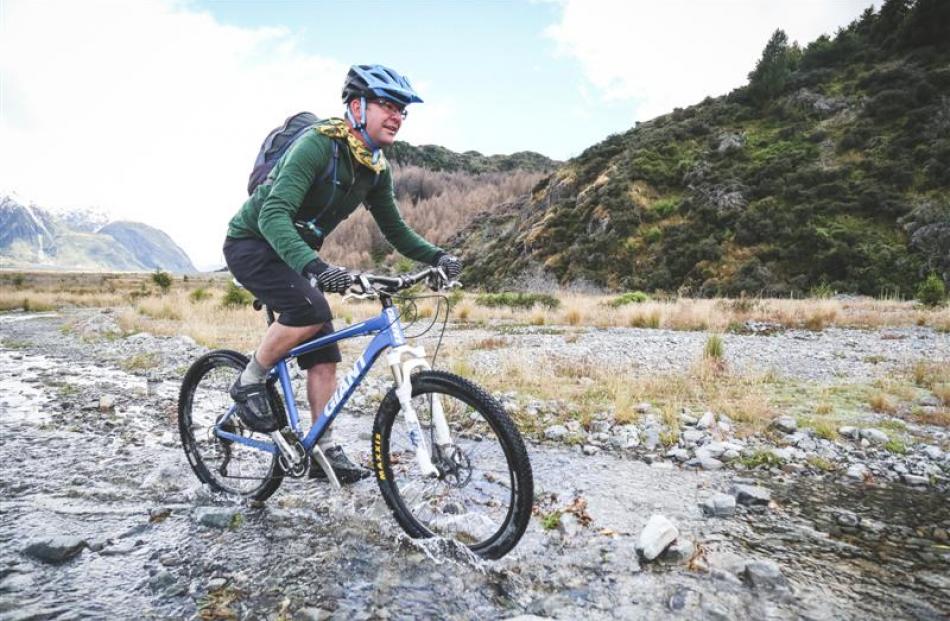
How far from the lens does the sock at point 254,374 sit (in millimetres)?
3460

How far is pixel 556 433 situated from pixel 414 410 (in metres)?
2.70

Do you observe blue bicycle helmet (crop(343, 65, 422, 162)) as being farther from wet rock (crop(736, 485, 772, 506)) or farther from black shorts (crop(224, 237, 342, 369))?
wet rock (crop(736, 485, 772, 506))

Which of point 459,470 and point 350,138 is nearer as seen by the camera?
point 459,470

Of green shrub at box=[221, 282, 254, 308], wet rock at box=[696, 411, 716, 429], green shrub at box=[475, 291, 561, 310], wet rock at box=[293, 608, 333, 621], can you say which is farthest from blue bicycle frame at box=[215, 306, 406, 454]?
green shrub at box=[221, 282, 254, 308]

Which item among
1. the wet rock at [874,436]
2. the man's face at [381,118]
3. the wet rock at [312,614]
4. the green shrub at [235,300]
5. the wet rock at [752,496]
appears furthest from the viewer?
the green shrub at [235,300]

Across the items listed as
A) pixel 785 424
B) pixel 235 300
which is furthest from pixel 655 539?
pixel 235 300

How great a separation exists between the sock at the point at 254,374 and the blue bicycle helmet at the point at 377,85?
1.93 m

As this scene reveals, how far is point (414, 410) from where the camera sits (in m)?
2.95

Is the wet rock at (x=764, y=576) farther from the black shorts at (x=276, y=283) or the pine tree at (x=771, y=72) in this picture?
the pine tree at (x=771, y=72)

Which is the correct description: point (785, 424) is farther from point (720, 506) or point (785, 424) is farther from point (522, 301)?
point (522, 301)

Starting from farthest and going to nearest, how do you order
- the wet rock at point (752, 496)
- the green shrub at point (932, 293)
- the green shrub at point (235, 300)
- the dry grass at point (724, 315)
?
the green shrub at point (235, 300), the green shrub at point (932, 293), the dry grass at point (724, 315), the wet rock at point (752, 496)

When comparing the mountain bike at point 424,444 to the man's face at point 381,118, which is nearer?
the mountain bike at point 424,444

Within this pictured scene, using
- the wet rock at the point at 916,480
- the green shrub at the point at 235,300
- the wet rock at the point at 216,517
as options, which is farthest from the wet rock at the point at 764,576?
the green shrub at the point at 235,300

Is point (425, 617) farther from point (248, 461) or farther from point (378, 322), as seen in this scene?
point (248, 461)
